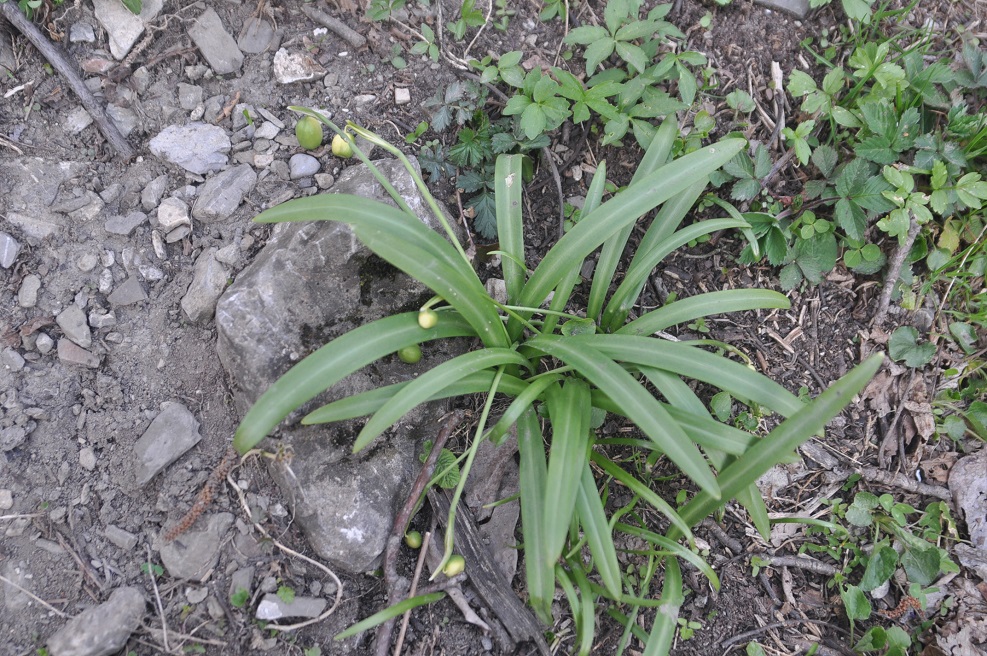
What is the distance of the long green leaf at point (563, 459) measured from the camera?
182 cm

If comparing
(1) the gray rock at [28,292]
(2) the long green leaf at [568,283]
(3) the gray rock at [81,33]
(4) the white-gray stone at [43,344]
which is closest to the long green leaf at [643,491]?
(2) the long green leaf at [568,283]

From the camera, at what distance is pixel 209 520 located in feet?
7.50

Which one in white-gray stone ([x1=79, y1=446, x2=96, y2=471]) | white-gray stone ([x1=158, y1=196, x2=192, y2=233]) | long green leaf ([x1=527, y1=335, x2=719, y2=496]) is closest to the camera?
long green leaf ([x1=527, y1=335, x2=719, y2=496])

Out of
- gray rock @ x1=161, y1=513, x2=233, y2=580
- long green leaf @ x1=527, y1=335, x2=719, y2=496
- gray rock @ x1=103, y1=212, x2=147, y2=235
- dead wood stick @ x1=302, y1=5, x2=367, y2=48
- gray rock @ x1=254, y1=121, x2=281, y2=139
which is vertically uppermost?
dead wood stick @ x1=302, y1=5, x2=367, y2=48

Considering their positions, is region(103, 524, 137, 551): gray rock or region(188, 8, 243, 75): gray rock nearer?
region(103, 524, 137, 551): gray rock

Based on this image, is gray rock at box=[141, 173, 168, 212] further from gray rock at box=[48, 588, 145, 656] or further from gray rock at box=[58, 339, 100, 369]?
gray rock at box=[48, 588, 145, 656]

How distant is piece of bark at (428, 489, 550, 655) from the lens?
90.8 inches

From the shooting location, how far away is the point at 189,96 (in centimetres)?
270

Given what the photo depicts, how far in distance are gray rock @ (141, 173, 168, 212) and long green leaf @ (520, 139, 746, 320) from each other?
165 cm

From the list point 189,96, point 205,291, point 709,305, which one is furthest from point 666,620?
point 189,96

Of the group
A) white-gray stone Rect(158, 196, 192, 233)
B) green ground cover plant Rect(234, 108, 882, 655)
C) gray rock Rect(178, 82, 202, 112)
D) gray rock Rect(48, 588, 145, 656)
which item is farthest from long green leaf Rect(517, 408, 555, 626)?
gray rock Rect(178, 82, 202, 112)

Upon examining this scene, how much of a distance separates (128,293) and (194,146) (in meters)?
0.67

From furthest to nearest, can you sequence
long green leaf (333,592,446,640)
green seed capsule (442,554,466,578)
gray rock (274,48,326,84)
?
gray rock (274,48,326,84), green seed capsule (442,554,466,578), long green leaf (333,592,446,640)

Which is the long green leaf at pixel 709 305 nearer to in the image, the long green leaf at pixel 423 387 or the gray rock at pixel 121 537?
the long green leaf at pixel 423 387
